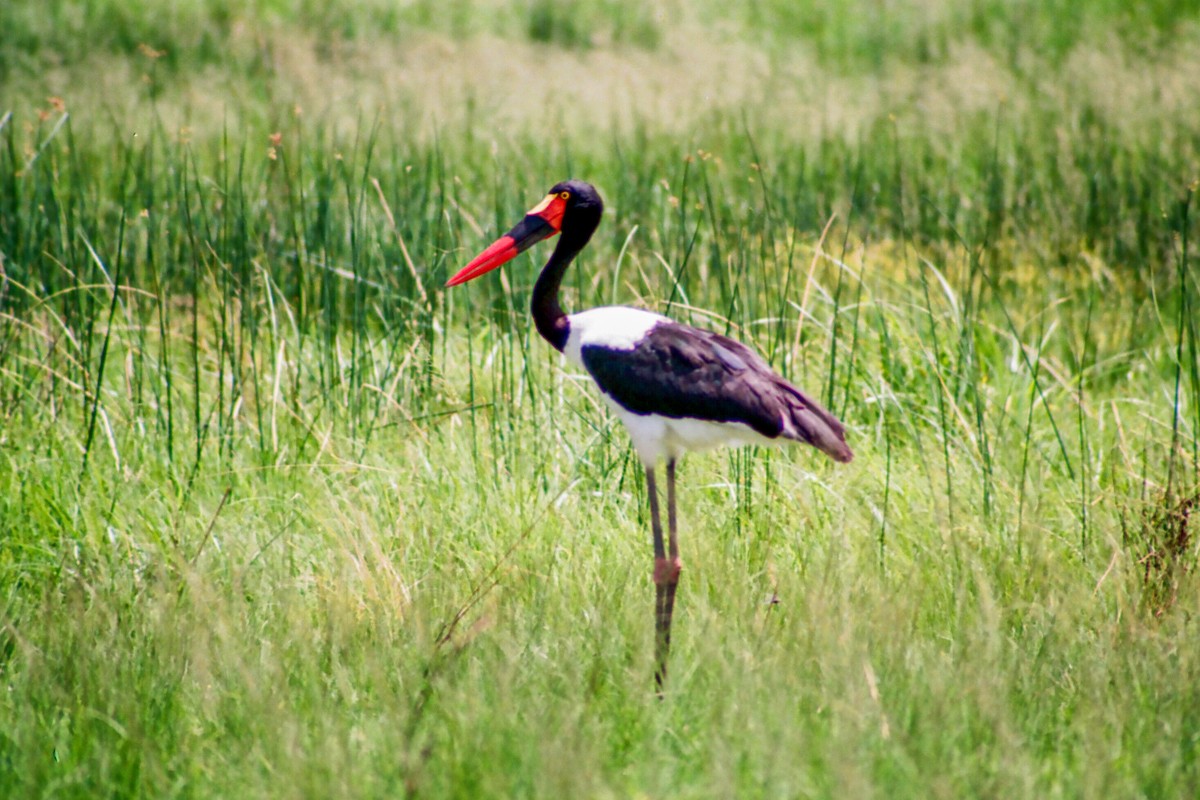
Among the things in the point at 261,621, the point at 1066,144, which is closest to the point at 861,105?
the point at 1066,144

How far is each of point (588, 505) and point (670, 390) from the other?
84 cm

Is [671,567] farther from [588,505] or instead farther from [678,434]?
[588,505]

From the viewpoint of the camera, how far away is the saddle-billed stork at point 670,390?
3.14 meters

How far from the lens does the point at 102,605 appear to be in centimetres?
304

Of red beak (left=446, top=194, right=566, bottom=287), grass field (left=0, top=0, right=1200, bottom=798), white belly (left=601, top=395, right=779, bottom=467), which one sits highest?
red beak (left=446, top=194, right=566, bottom=287)

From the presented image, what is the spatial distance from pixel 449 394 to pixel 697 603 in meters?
1.69

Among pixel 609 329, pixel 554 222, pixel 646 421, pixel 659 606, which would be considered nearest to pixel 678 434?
pixel 646 421

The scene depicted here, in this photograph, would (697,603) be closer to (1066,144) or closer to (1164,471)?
(1164,471)

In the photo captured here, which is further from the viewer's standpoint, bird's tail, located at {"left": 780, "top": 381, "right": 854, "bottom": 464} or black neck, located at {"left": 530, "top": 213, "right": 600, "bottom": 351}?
black neck, located at {"left": 530, "top": 213, "right": 600, "bottom": 351}

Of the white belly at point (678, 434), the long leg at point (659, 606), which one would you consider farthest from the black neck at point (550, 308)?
the long leg at point (659, 606)

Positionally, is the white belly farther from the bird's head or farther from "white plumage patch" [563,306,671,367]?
the bird's head

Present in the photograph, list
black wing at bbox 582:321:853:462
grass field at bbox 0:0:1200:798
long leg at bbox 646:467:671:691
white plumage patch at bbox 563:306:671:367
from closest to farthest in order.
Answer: grass field at bbox 0:0:1200:798 < long leg at bbox 646:467:671:691 < black wing at bbox 582:321:853:462 < white plumage patch at bbox 563:306:671:367

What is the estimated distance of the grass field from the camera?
2.62 m

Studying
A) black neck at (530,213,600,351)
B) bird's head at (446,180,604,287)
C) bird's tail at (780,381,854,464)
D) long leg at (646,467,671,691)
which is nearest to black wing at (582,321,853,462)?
bird's tail at (780,381,854,464)
